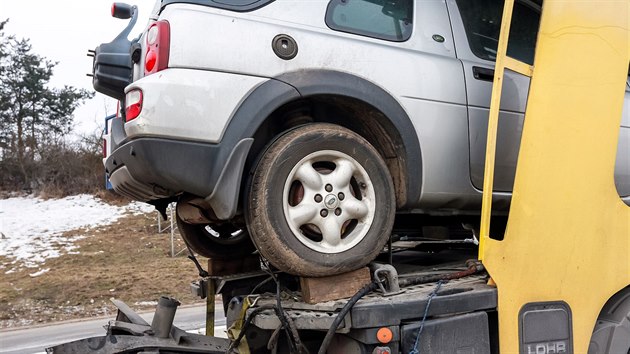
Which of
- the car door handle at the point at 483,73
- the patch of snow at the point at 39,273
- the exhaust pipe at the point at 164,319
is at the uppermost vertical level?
the car door handle at the point at 483,73

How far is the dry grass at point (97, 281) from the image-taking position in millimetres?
9828

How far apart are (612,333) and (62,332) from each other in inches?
303

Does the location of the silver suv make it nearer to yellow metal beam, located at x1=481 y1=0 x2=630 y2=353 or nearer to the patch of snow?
yellow metal beam, located at x1=481 y1=0 x2=630 y2=353

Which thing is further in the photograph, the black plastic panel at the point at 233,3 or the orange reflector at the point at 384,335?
the black plastic panel at the point at 233,3

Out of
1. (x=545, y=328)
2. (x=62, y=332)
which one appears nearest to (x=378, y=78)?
(x=545, y=328)

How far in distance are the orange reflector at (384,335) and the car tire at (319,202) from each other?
38 centimetres

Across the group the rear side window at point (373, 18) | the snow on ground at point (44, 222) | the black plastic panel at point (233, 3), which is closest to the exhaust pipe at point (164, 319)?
the black plastic panel at point (233, 3)

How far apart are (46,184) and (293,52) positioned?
80.2 ft

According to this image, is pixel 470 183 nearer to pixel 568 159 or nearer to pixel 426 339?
pixel 568 159

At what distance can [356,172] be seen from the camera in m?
2.72

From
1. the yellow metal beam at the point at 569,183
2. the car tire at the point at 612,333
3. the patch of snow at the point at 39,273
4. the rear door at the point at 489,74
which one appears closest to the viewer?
the yellow metal beam at the point at 569,183

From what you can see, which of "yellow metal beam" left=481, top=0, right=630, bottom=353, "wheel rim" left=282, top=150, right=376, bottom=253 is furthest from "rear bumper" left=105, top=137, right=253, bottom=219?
"yellow metal beam" left=481, top=0, right=630, bottom=353

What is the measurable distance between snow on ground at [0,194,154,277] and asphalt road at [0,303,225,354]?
4.60m

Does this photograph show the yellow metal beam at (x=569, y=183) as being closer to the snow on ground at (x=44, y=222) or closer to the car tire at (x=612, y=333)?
the car tire at (x=612, y=333)
